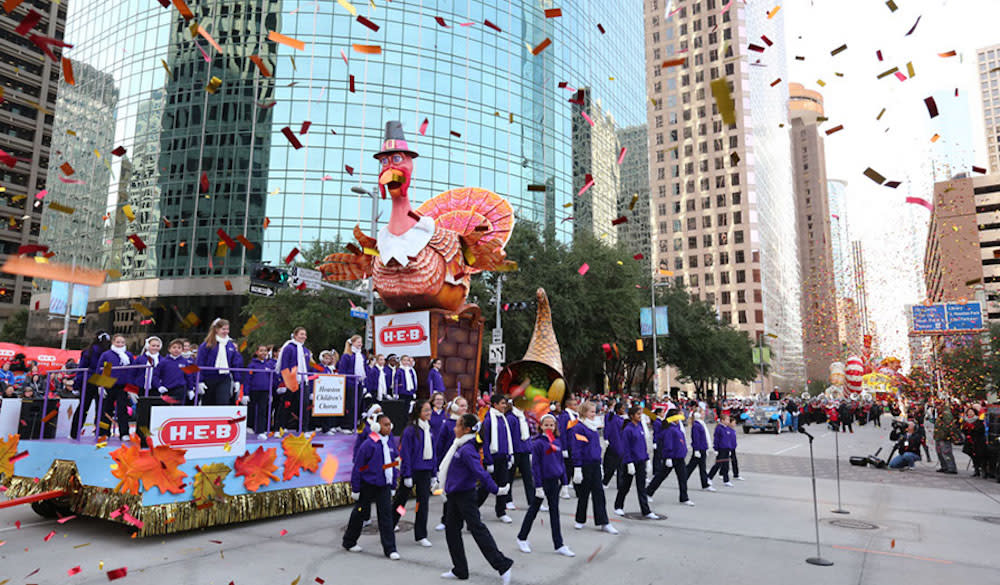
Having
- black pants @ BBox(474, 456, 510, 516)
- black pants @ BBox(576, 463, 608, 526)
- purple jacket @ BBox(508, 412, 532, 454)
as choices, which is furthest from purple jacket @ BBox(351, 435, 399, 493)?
purple jacket @ BBox(508, 412, 532, 454)

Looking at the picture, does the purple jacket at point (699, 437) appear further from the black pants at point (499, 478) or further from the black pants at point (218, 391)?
the black pants at point (218, 391)

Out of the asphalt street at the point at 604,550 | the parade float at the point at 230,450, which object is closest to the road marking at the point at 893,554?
the asphalt street at the point at 604,550

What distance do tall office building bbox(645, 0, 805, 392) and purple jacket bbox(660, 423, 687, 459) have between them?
8281 centimetres

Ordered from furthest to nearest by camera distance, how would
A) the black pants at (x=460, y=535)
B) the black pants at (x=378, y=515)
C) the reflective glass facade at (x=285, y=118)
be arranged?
1. the reflective glass facade at (x=285, y=118)
2. the black pants at (x=378, y=515)
3. the black pants at (x=460, y=535)

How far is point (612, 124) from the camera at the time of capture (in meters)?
64.6

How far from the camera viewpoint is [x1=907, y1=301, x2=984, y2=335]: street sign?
1342 inches

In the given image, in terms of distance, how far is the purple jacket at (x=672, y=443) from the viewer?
36.8ft

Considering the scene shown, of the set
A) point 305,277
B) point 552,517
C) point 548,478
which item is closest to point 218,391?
point 548,478

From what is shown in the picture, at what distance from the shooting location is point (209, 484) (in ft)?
27.2

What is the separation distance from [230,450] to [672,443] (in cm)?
732

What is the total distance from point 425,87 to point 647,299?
910 inches

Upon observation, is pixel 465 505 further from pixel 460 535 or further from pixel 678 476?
pixel 678 476

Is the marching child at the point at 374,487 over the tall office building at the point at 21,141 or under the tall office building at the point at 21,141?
under

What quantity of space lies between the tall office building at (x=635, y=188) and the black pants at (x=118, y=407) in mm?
58500
